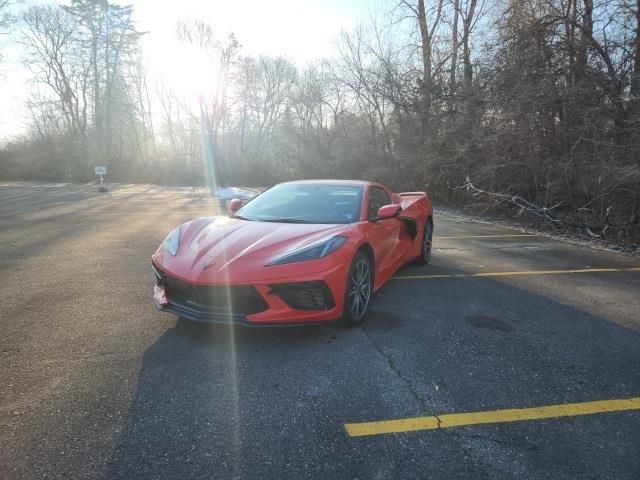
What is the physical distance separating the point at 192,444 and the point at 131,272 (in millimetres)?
3869

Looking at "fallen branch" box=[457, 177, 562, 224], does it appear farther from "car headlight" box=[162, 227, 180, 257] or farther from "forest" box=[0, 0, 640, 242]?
"car headlight" box=[162, 227, 180, 257]

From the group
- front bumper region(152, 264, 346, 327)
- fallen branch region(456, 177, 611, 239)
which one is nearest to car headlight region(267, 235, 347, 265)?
front bumper region(152, 264, 346, 327)

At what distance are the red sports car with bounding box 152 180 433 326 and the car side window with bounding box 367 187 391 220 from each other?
1.0 inches

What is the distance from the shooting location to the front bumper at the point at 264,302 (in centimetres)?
309

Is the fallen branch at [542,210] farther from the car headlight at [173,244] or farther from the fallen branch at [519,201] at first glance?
the car headlight at [173,244]

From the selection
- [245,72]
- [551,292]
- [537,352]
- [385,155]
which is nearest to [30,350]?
[537,352]

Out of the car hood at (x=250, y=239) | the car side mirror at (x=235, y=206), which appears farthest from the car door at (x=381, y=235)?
the car side mirror at (x=235, y=206)

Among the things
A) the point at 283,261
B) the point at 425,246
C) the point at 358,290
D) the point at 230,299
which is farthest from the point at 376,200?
the point at 230,299

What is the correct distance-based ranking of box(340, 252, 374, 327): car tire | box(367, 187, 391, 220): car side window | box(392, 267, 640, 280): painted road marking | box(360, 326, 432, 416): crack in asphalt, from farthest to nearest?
box(392, 267, 640, 280): painted road marking < box(367, 187, 391, 220): car side window < box(340, 252, 374, 327): car tire < box(360, 326, 432, 416): crack in asphalt

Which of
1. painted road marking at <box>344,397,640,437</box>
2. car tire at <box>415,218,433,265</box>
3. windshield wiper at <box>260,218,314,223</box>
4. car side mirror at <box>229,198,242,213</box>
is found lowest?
painted road marking at <box>344,397,640,437</box>

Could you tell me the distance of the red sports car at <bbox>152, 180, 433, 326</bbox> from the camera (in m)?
3.11

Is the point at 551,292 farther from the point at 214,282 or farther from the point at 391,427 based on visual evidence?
the point at 214,282

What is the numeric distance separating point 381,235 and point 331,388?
2.00 m

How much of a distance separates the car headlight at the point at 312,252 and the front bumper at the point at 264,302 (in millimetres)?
164
